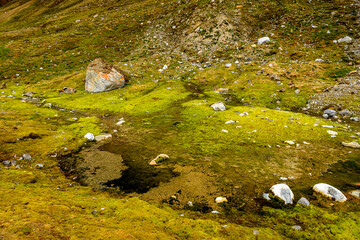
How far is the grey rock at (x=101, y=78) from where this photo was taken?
1011 inches

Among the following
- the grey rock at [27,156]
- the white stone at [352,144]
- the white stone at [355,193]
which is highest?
the grey rock at [27,156]

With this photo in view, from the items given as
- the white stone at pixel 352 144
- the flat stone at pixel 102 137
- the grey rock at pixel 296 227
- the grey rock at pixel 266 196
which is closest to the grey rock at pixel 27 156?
the flat stone at pixel 102 137

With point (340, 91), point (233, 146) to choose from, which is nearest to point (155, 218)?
point (233, 146)

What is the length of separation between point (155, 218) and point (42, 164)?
7657mm

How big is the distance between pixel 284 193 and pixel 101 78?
83.3 feet

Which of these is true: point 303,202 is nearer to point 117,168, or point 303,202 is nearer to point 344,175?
point 344,175

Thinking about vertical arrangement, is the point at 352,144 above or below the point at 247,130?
below

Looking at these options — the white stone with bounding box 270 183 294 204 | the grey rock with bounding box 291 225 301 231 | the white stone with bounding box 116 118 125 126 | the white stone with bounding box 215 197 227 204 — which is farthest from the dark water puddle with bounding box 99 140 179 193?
the white stone with bounding box 116 118 125 126

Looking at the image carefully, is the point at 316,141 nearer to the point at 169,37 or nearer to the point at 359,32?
the point at 359,32

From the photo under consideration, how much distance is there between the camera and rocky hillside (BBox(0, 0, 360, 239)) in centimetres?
561

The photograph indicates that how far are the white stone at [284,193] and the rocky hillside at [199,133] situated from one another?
0.13ft

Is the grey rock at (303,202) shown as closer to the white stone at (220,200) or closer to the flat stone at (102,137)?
the white stone at (220,200)

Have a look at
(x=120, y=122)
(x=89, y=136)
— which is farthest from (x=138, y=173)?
(x=120, y=122)

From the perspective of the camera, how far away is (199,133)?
12.9 m
